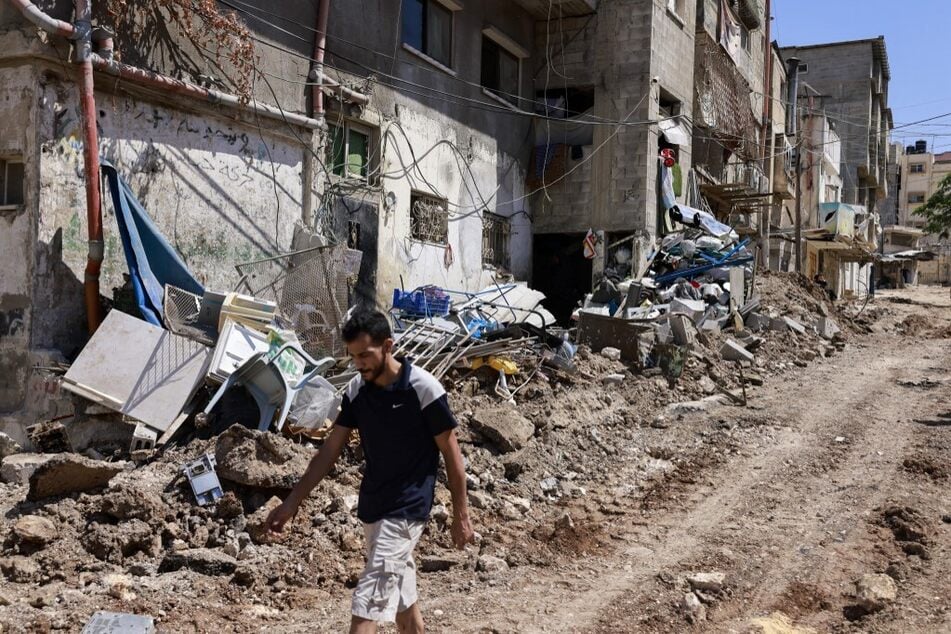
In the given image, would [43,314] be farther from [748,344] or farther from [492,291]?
[748,344]

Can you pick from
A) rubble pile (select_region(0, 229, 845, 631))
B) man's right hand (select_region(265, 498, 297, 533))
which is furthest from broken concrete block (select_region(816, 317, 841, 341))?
man's right hand (select_region(265, 498, 297, 533))

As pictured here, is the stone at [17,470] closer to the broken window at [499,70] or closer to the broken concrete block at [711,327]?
the broken concrete block at [711,327]

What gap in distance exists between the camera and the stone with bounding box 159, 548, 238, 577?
5.23m

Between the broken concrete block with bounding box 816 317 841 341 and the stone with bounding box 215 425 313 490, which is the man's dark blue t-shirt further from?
the broken concrete block with bounding box 816 317 841 341

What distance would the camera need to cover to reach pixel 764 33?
26953 millimetres

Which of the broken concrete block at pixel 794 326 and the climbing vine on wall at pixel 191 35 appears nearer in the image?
the climbing vine on wall at pixel 191 35

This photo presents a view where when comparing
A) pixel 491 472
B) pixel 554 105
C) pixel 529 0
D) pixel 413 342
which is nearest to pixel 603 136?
pixel 554 105

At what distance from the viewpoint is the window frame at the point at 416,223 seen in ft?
44.1

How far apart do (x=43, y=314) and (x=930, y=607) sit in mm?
7485

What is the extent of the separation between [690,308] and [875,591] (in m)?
9.61

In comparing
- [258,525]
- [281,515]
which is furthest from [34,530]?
[281,515]

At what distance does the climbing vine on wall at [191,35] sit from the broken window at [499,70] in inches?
278

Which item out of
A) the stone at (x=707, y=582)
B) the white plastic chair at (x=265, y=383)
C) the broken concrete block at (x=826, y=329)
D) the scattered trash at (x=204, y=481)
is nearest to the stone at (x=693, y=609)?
the stone at (x=707, y=582)

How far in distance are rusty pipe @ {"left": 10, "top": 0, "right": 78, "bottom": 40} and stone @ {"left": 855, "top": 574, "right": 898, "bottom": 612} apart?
781 centimetres
